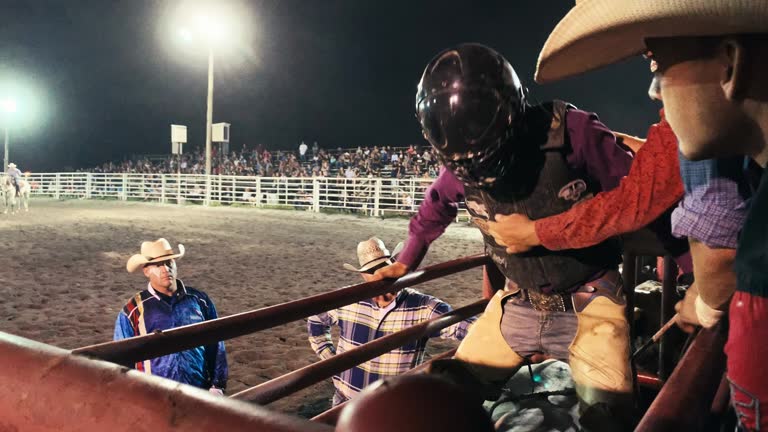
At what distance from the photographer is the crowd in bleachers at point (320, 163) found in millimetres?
22984

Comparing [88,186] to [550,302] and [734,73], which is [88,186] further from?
[734,73]

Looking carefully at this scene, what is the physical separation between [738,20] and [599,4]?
0.31 metres

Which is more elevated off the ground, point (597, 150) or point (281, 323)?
point (597, 150)

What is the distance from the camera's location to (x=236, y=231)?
13297 millimetres

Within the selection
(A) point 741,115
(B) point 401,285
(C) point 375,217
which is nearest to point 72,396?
(A) point 741,115

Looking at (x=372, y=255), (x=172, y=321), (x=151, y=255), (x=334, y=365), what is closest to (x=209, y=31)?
(x=151, y=255)

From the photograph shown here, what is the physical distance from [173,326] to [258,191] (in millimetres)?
18678

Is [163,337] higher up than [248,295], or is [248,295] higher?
[163,337]

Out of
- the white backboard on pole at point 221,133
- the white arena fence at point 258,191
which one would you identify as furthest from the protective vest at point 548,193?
the white backboard on pole at point 221,133

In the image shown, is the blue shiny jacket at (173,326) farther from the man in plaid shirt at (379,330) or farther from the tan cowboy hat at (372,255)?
the tan cowboy hat at (372,255)

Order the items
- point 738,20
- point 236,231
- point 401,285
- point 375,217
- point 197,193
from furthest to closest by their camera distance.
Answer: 1. point 197,193
2. point 375,217
3. point 236,231
4. point 401,285
5. point 738,20

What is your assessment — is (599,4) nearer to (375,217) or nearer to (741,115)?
(741,115)

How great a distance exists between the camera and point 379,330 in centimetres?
353

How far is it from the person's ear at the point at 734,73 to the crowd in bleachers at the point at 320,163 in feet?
63.8
